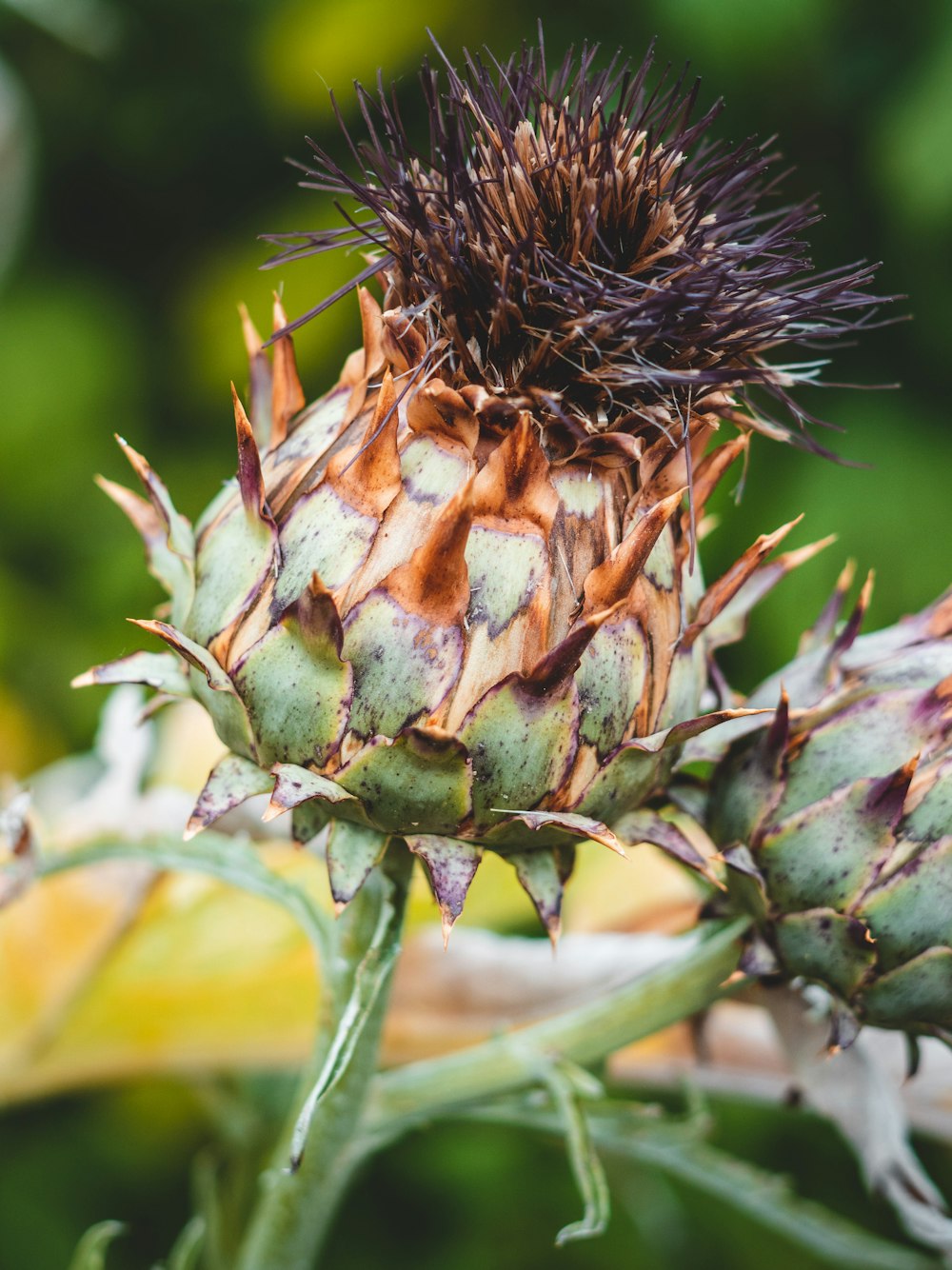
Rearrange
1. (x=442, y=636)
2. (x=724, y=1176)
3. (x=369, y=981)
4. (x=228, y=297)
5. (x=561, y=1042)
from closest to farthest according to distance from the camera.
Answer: (x=442, y=636)
(x=369, y=981)
(x=561, y=1042)
(x=724, y=1176)
(x=228, y=297)

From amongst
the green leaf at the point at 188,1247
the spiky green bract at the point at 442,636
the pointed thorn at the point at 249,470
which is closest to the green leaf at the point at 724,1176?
the green leaf at the point at 188,1247

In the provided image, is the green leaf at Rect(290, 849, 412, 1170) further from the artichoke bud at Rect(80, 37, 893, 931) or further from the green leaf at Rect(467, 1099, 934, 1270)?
the green leaf at Rect(467, 1099, 934, 1270)

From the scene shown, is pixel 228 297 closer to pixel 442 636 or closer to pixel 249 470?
pixel 249 470

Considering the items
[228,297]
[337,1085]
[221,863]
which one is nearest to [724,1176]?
[337,1085]

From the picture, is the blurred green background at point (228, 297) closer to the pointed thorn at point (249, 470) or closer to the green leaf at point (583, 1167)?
the green leaf at point (583, 1167)

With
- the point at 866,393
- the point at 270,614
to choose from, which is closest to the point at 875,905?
the point at 270,614

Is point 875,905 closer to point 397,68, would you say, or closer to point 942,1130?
point 942,1130

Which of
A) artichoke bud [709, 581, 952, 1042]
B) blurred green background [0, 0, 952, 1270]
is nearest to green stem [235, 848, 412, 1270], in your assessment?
artichoke bud [709, 581, 952, 1042]

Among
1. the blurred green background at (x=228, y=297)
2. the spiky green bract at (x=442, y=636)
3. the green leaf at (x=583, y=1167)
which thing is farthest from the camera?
the blurred green background at (x=228, y=297)
